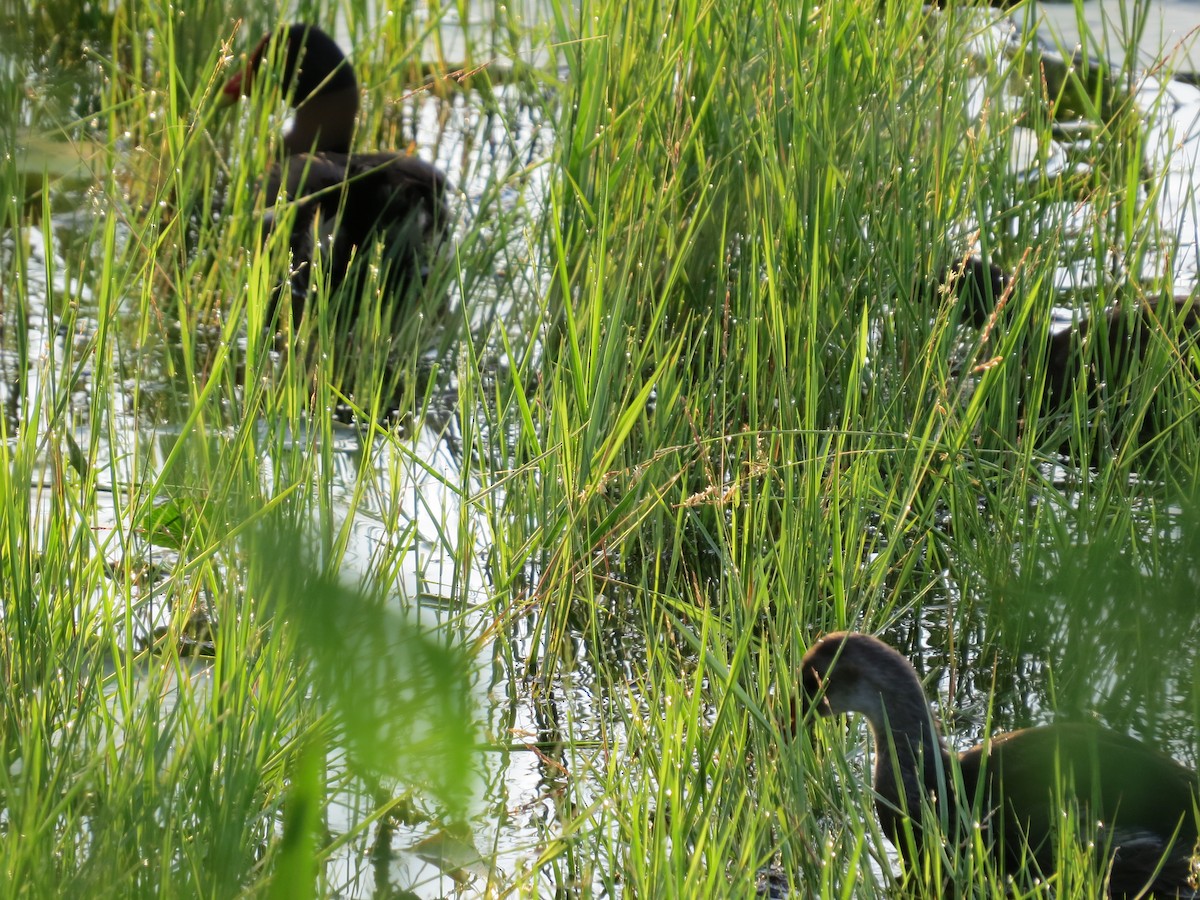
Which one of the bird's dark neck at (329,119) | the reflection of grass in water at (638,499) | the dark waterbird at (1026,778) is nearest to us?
the reflection of grass in water at (638,499)

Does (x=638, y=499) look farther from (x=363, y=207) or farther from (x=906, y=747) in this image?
(x=363, y=207)

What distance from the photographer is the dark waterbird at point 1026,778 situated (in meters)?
1.85

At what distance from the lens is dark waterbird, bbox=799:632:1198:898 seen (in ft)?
6.07

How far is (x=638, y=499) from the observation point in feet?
7.98

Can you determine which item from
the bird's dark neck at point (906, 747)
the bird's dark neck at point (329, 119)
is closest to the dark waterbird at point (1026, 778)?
the bird's dark neck at point (906, 747)

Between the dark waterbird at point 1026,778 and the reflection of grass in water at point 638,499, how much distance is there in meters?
0.09

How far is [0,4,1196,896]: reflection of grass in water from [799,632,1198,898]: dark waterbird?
0.30ft

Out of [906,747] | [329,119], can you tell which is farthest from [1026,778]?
[329,119]

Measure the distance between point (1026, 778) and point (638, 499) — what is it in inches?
30.3

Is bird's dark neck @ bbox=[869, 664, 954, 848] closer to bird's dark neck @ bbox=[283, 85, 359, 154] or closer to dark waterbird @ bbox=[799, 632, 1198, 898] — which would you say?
dark waterbird @ bbox=[799, 632, 1198, 898]

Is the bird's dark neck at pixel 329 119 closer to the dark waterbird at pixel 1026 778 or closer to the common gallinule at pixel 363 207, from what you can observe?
the common gallinule at pixel 363 207

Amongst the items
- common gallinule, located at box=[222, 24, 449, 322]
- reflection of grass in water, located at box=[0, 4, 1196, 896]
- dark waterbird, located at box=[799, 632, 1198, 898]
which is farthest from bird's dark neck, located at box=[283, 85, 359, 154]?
dark waterbird, located at box=[799, 632, 1198, 898]

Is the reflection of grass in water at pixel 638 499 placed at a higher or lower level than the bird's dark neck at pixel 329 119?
lower

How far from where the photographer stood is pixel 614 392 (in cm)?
248
